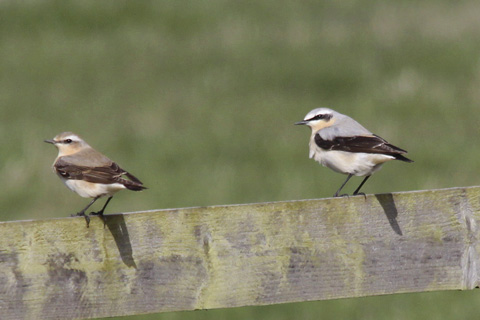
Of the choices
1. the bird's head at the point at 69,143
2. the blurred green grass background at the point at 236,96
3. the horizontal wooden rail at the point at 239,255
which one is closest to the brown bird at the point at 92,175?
the bird's head at the point at 69,143

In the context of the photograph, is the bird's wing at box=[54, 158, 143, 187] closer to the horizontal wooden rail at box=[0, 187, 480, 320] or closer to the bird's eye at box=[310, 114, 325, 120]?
the horizontal wooden rail at box=[0, 187, 480, 320]

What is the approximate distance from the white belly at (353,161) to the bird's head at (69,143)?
1849 millimetres

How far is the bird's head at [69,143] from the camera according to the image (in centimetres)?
678

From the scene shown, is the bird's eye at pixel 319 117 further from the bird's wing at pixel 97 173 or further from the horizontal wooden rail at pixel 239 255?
the horizontal wooden rail at pixel 239 255

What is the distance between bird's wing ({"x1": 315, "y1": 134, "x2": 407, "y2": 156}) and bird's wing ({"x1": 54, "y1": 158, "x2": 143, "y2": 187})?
1653 millimetres

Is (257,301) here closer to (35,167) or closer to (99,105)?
(35,167)

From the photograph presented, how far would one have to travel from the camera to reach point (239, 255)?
14.5ft

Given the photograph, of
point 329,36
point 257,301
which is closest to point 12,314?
point 257,301

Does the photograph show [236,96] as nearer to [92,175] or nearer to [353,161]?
[353,161]

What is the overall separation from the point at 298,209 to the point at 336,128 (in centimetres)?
257

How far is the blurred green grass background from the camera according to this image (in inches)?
428

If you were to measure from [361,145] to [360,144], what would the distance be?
18 mm

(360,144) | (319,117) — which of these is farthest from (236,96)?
(360,144)

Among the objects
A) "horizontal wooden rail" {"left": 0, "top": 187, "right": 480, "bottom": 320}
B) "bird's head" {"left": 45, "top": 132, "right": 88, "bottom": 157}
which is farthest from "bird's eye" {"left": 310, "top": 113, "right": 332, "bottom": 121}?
"horizontal wooden rail" {"left": 0, "top": 187, "right": 480, "bottom": 320}
